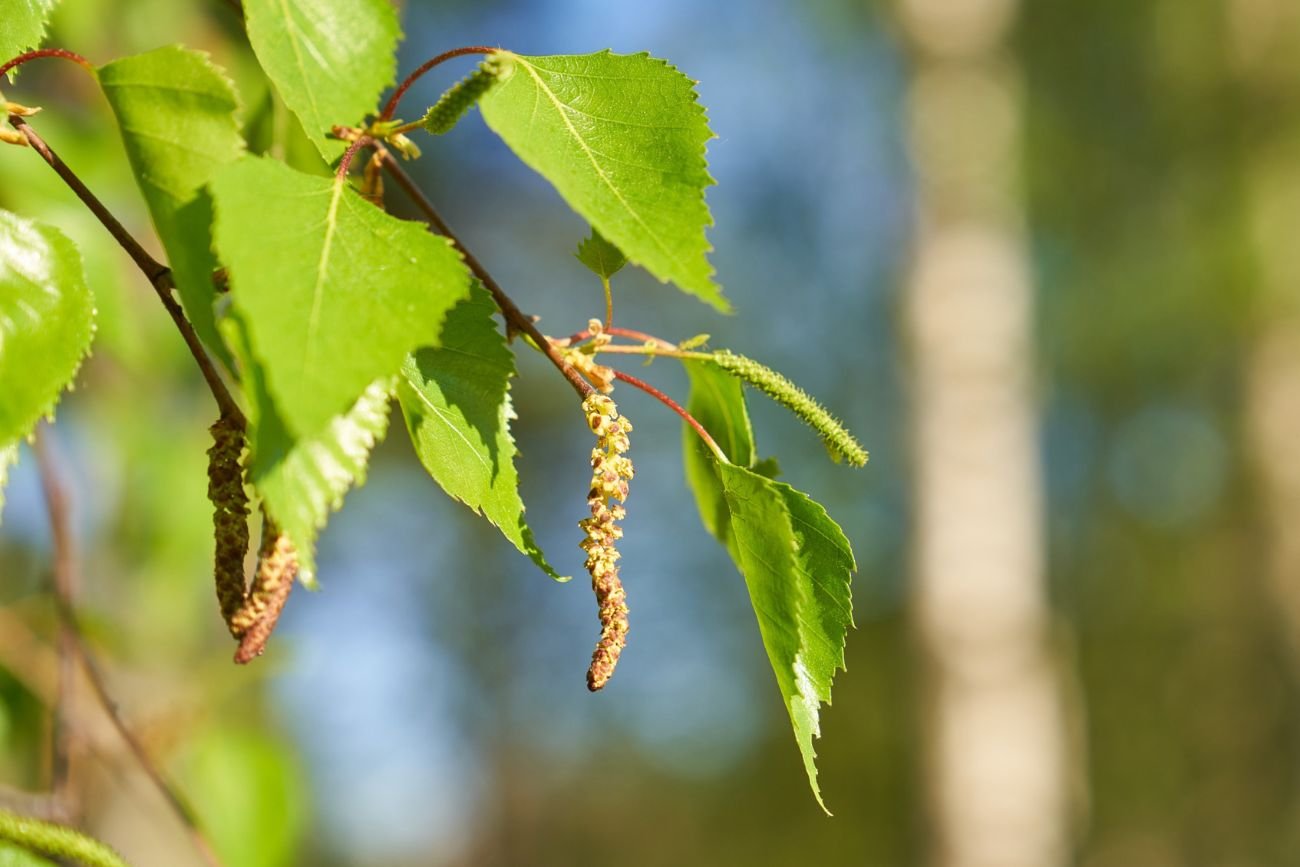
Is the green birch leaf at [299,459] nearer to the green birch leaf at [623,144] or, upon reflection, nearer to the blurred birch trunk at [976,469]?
the green birch leaf at [623,144]

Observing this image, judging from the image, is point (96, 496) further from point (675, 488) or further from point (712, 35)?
point (675, 488)

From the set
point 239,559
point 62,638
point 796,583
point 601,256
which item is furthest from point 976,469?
point 239,559

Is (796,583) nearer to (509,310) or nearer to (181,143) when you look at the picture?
(509,310)

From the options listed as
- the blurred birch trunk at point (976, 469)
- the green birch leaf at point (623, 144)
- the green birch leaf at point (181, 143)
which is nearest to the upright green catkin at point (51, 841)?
the green birch leaf at point (181, 143)

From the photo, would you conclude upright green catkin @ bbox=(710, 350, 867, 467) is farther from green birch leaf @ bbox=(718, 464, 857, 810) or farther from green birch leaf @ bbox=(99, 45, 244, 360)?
green birch leaf @ bbox=(99, 45, 244, 360)

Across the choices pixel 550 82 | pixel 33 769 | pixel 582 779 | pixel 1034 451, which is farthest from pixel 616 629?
pixel 582 779

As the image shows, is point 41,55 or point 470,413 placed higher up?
point 41,55
